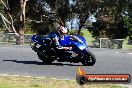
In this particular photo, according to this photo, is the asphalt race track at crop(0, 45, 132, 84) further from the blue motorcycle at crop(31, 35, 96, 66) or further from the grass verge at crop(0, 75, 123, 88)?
the grass verge at crop(0, 75, 123, 88)

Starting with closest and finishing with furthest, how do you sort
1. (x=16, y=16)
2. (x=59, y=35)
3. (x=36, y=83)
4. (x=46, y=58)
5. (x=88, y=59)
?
(x=36, y=83) < (x=88, y=59) < (x=59, y=35) < (x=46, y=58) < (x=16, y=16)

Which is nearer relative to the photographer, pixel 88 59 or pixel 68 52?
pixel 88 59

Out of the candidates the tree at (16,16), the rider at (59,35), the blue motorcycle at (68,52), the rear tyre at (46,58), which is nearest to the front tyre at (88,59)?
the blue motorcycle at (68,52)

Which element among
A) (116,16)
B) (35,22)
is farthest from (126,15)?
(35,22)

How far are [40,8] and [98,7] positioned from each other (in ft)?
23.3

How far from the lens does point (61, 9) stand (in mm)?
48281

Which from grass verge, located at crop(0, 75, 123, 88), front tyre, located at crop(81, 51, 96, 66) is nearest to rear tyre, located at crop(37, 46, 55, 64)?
front tyre, located at crop(81, 51, 96, 66)

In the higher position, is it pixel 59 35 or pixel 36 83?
pixel 59 35

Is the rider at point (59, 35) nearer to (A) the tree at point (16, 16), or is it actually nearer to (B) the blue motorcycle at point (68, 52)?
(B) the blue motorcycle at point (68, 52)

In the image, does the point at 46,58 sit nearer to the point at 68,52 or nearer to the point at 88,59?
the point at 68,52

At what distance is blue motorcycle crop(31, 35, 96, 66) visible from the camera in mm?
14773

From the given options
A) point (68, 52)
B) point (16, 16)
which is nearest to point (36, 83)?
point (68, 52)

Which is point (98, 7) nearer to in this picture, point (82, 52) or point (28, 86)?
point (82, 52)

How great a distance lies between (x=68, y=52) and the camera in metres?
15.2
